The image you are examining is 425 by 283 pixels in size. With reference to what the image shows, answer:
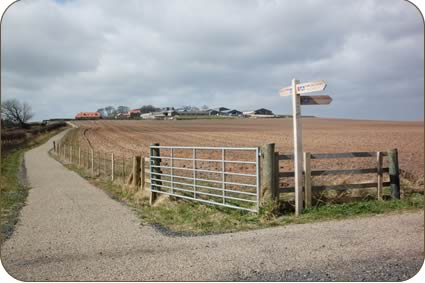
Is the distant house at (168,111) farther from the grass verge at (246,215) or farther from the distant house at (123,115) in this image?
the grass verge at (246,215)

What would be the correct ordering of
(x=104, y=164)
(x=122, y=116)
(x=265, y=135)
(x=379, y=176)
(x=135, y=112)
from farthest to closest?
(x=122, y=116), (x=135, y=112), (x=265, y=135), (x=104, y=164), (x=379, y=176)

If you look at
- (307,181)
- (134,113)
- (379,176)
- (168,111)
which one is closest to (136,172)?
(307,181)

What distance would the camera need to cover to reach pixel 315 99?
789cm

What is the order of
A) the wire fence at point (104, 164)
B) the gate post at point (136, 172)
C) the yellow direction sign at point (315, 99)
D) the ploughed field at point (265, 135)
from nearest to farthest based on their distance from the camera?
the yellow direction sign at point (315, 99) < the gate post at point (136, 172) < the wire fence at point (104, 164) < the ploughed field at point (265, 135)

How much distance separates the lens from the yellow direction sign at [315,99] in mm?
7793

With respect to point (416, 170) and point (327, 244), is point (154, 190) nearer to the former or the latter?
point (327, 244)

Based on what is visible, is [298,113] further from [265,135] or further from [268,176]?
[265,135]

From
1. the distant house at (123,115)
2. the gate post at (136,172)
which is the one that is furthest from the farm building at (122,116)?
the gate post at (136,172)

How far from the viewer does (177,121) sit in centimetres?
5869

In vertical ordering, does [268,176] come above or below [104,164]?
above

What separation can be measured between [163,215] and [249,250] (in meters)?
3.79

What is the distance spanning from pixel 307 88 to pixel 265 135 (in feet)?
103

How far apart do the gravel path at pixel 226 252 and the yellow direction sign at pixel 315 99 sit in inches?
89.0

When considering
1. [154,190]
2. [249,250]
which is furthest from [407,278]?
[154,190]
